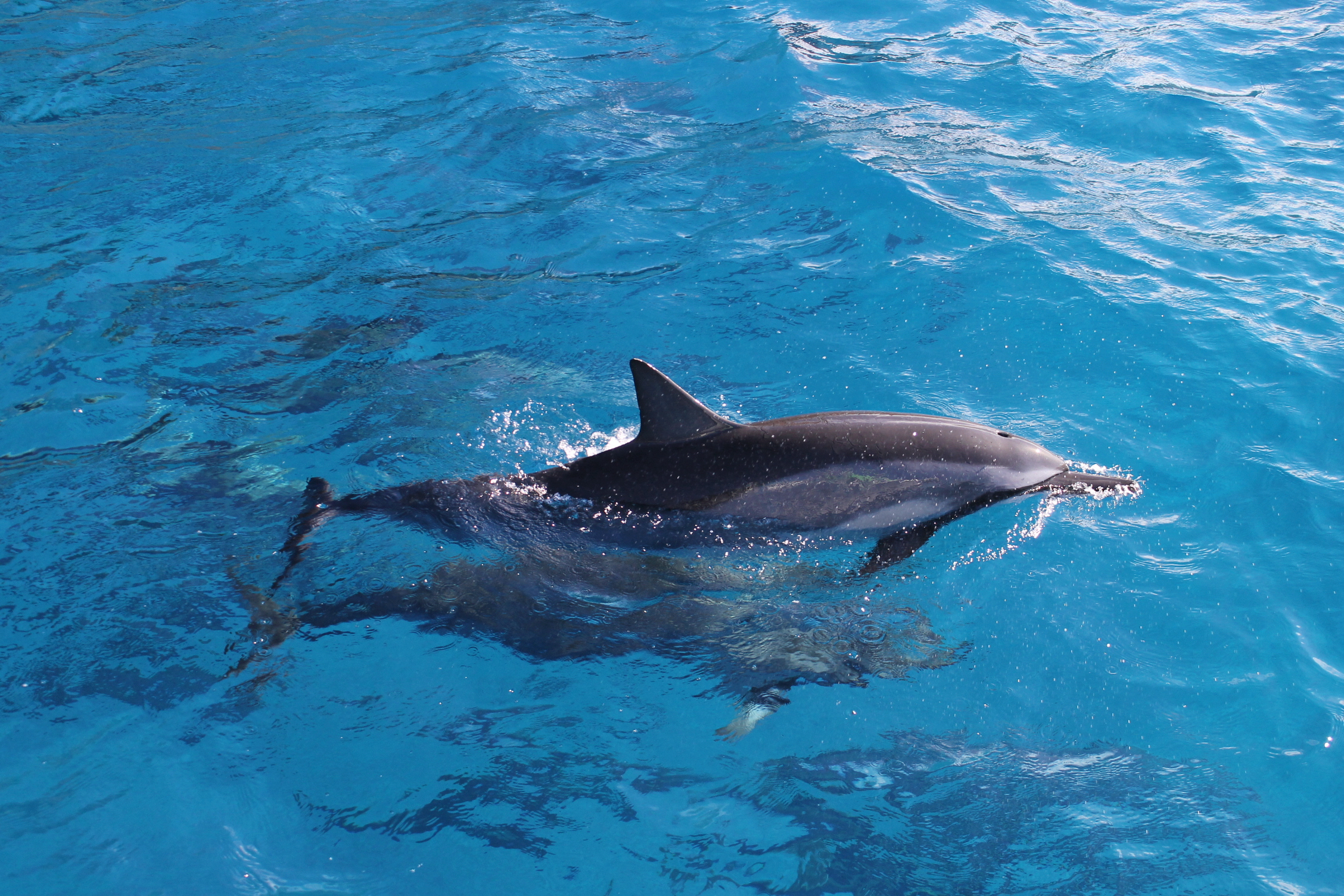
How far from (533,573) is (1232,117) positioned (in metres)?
11.1

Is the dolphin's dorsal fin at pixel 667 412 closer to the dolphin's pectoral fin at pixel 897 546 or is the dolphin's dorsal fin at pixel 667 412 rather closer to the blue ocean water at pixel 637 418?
the blue ocean water at pixel 637 418

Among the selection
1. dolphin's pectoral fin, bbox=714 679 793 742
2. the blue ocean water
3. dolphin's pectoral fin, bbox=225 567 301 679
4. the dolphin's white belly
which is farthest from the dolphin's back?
dolphin's pectoral fin, bbox=225 567 301 679

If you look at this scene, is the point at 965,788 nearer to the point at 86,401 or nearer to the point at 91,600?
the point at 91,600

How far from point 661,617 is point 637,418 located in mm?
2257

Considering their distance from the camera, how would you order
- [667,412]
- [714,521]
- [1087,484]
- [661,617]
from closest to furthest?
[667,412] < [661,617] < [714,521] < [1087,484]

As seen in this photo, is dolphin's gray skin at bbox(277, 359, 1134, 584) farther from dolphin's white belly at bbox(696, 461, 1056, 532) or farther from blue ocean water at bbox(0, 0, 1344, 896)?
blue ocean water at bbox(0, 0, 1344, 896)

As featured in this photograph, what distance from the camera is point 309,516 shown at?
6.48 metres

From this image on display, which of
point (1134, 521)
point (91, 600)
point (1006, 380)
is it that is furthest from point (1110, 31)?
point (91, 600)

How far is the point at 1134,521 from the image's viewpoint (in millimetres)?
6699

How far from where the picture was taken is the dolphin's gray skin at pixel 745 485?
5984 mm

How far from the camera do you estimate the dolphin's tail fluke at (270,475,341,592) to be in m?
6.28

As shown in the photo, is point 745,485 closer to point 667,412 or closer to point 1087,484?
point 667,412

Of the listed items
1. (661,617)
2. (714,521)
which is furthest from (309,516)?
(714,521)

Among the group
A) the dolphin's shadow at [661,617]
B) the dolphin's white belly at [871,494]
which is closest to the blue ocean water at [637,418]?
the dolphin's shadow at [661,617]
